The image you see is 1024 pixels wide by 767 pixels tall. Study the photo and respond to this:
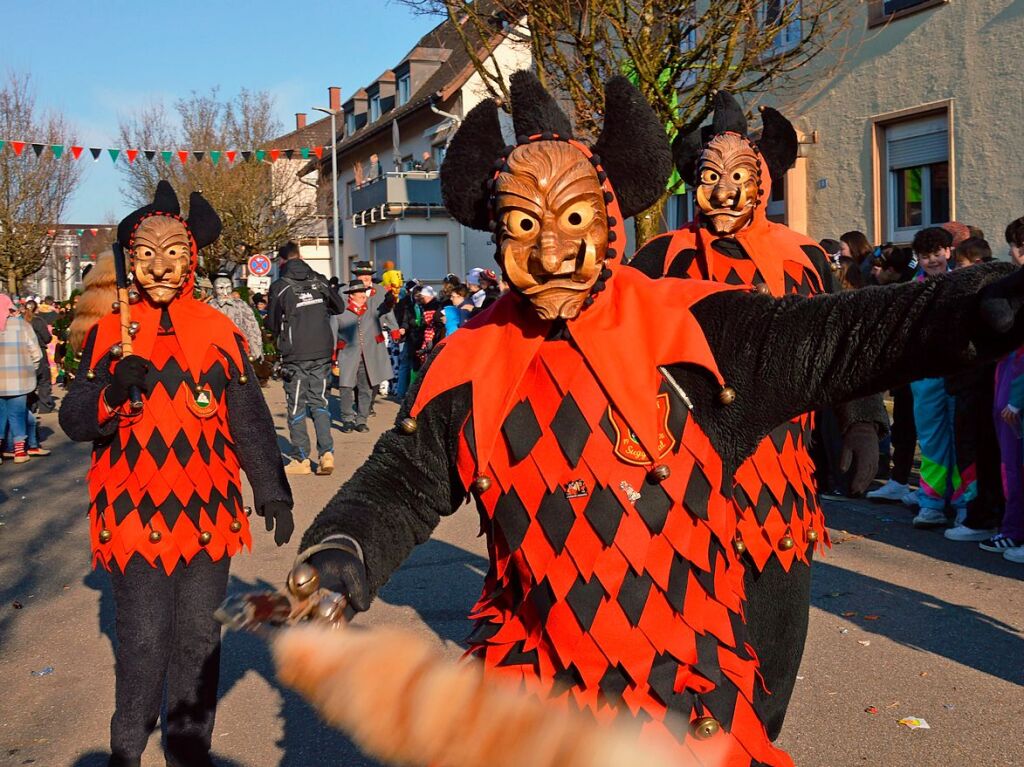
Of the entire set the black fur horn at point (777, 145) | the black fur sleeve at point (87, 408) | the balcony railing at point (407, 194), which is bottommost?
the black fur sleeve at point (87, 408)

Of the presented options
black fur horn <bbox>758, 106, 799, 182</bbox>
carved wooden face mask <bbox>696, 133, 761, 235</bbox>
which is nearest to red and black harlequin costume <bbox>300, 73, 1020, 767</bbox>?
carved wooden face mask <bbox>696, 133, 761, 235</bbox>

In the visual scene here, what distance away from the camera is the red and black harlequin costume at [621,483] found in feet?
6.96

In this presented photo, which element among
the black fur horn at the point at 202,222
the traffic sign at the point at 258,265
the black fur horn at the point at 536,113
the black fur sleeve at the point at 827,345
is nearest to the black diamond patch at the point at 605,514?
the black fur sleeve at the point at 827,345

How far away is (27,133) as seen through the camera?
35281 millimetres

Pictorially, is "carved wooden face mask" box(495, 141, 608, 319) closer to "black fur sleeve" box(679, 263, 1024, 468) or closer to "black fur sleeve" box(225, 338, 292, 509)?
"black fur sleeve" box(679, 263, 1024, 468)

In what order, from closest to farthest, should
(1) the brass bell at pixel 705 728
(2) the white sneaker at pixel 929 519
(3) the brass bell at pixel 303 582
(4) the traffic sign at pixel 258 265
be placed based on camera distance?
(3) the brass bell at pixel 303 582 < (1) the brass bell at pixel 705 728 < (2) the white sneaker at pixel 929 519 < (4) the traffic sign at pixel 258 265

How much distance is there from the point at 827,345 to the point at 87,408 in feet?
8.79

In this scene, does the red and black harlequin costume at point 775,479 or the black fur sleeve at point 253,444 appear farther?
the black fur sleeve at point 253,444

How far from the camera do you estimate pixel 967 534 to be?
727 cm

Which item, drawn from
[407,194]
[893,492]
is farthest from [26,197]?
[893,492]

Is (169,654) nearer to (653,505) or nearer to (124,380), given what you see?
(124,380)

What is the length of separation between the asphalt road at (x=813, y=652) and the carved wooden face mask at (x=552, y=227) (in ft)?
8.44

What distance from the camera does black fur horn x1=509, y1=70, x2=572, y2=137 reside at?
245 cm

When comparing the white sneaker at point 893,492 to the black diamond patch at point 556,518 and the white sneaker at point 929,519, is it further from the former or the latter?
the black diamond patch at point 556,518
